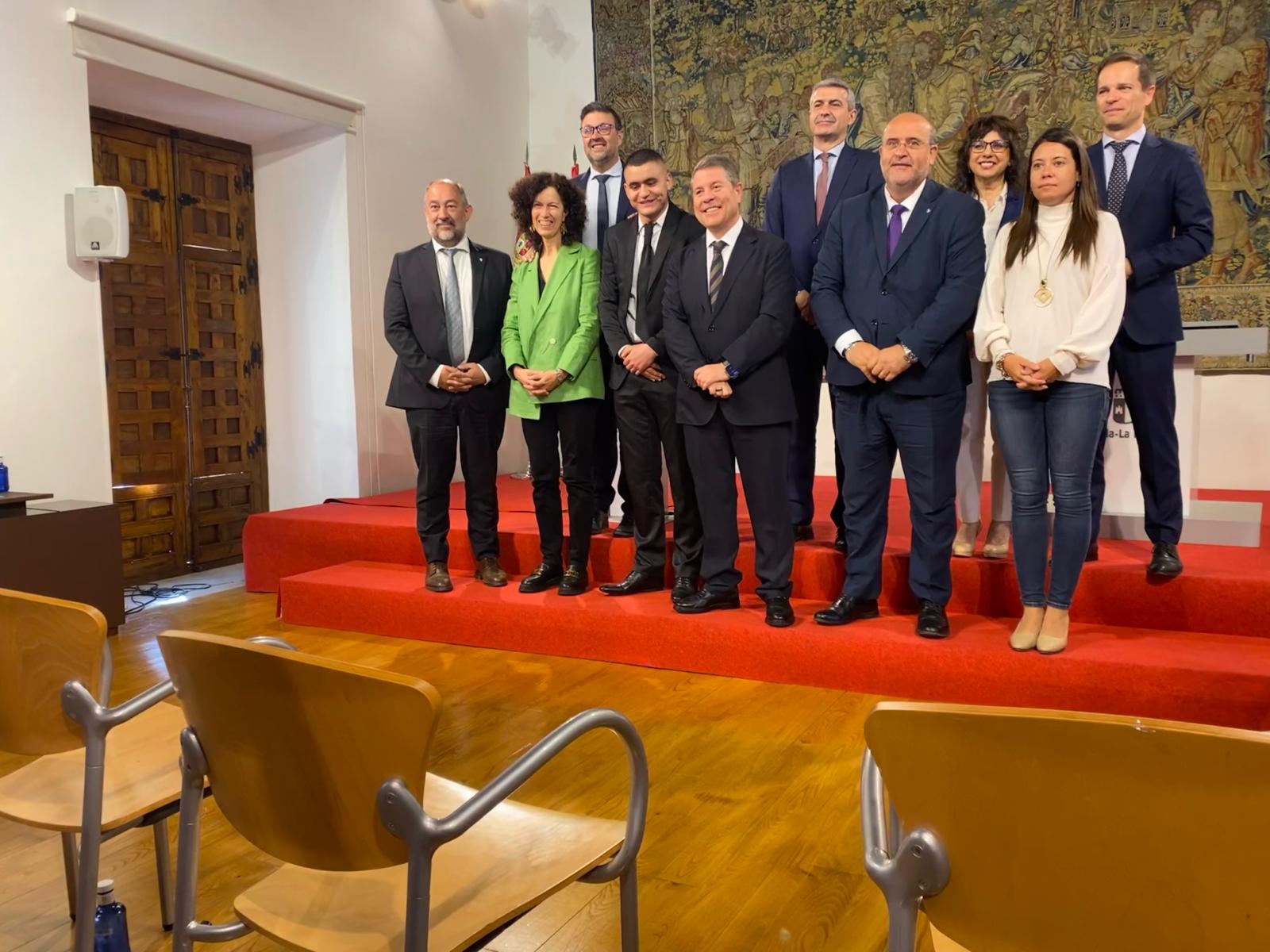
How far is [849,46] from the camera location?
665 centimetres

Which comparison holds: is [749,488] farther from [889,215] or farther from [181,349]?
[181,349]

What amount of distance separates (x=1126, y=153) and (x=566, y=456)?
6.98ft

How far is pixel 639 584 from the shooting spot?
4.13 meters

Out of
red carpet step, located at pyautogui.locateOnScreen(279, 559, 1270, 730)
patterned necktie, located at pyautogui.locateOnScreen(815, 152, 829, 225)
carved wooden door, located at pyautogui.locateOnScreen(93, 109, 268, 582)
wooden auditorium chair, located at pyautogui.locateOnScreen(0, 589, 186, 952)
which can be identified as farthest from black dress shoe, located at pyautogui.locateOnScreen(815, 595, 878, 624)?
carved wooden door, located at pyautogui.locateOnScreen(93, 109, 268, 582)

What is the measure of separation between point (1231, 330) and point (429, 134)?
197 inches

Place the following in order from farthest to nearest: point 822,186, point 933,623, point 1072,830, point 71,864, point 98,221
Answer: point 98,221 < point 822,186 < point 933,623 < point 71,864 < point 1072,830

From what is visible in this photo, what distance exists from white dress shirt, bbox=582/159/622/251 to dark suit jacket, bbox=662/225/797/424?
0.76 metres

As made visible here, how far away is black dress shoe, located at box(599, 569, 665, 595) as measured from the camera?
4.11 metres

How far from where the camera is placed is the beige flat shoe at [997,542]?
379cm

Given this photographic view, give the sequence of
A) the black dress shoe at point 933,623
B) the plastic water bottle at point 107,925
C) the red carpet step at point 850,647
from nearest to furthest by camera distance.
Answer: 1. the plastic water bottle at point 107,925
2. the red carpet step at point 850,647
3. the black dress shoe at point 933,623

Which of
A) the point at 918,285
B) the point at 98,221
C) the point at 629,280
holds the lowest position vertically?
the point at 918,285

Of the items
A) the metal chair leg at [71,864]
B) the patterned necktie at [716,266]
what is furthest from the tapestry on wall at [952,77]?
the metal chair leg at [71,864]

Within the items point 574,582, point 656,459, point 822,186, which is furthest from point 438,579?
point 822,186

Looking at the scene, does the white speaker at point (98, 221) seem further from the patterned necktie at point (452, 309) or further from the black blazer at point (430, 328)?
the patterned necktie at point (452, 309)
